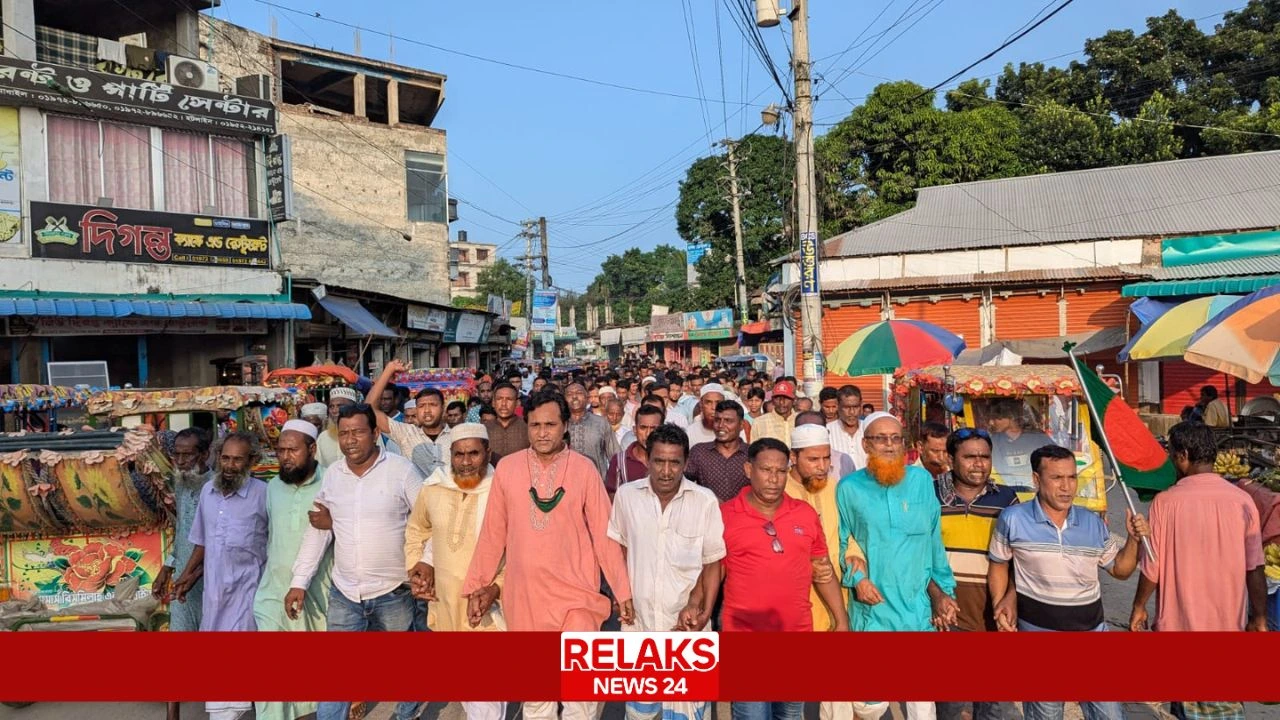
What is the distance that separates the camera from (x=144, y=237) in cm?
1644

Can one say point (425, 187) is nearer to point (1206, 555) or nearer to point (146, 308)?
point (146, 308)

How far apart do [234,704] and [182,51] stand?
63.2 ft

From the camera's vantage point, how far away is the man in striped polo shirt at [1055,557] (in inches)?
149

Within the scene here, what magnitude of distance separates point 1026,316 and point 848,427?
15.9m

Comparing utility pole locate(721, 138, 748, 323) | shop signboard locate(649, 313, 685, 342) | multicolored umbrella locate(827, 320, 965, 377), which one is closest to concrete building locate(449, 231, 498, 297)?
shop signboard locate(649, 313, 685, 342)

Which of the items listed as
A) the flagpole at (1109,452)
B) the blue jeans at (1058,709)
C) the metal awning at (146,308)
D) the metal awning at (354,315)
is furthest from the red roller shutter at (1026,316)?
the blue jeans at (1058,709)

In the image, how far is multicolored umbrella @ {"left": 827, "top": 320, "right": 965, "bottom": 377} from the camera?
10.8 meters

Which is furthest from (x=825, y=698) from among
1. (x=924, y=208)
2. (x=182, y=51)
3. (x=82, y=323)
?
(x=924, y=208)

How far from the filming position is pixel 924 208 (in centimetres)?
2528

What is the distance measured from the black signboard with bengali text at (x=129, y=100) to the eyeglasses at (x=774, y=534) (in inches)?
666

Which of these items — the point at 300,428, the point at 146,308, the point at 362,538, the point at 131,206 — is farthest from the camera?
the point at 131,206

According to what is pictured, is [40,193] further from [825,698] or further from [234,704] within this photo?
[825,698]

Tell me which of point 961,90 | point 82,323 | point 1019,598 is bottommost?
point 1019,598

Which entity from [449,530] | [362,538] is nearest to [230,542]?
[362,538]
